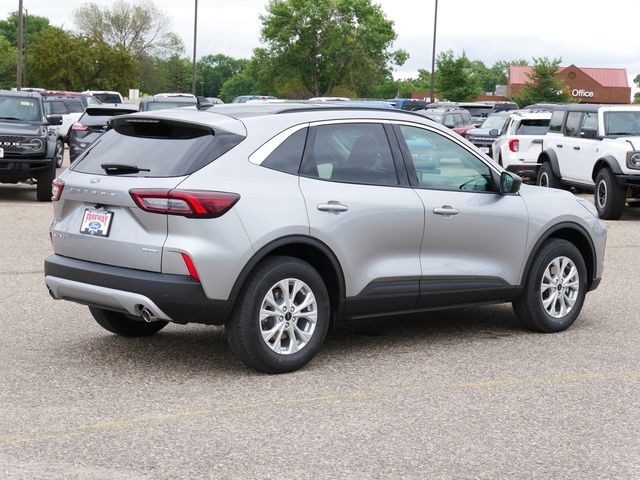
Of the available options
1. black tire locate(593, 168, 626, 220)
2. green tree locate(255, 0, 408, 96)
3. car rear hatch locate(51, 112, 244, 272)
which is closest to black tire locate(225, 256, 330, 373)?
car rear hatch locate(51, 112, 244, 272)

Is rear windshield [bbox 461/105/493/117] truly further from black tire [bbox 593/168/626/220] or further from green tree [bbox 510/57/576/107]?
black tire [bbox 593/168/626/220]

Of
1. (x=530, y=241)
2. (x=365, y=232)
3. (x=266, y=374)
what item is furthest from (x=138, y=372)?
(x=530, y=241)

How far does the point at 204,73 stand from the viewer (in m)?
192

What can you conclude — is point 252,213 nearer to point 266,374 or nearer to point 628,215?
point 266,374

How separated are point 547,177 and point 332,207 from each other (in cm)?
1359

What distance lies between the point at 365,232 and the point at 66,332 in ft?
7.93

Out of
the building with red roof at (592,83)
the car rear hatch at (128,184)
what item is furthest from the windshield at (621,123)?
the building with red roof at (592,83)

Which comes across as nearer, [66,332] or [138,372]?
[138,372]

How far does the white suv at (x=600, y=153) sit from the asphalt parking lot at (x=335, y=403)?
865 cm

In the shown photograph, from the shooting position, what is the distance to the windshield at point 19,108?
18312 mm

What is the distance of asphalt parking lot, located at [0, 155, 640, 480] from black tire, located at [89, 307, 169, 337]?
0.29ft

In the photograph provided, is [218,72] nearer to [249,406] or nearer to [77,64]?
[77,64]

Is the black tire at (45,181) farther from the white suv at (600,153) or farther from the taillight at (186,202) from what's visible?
the taillight at (186,202)

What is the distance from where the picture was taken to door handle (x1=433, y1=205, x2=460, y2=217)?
669 cm
